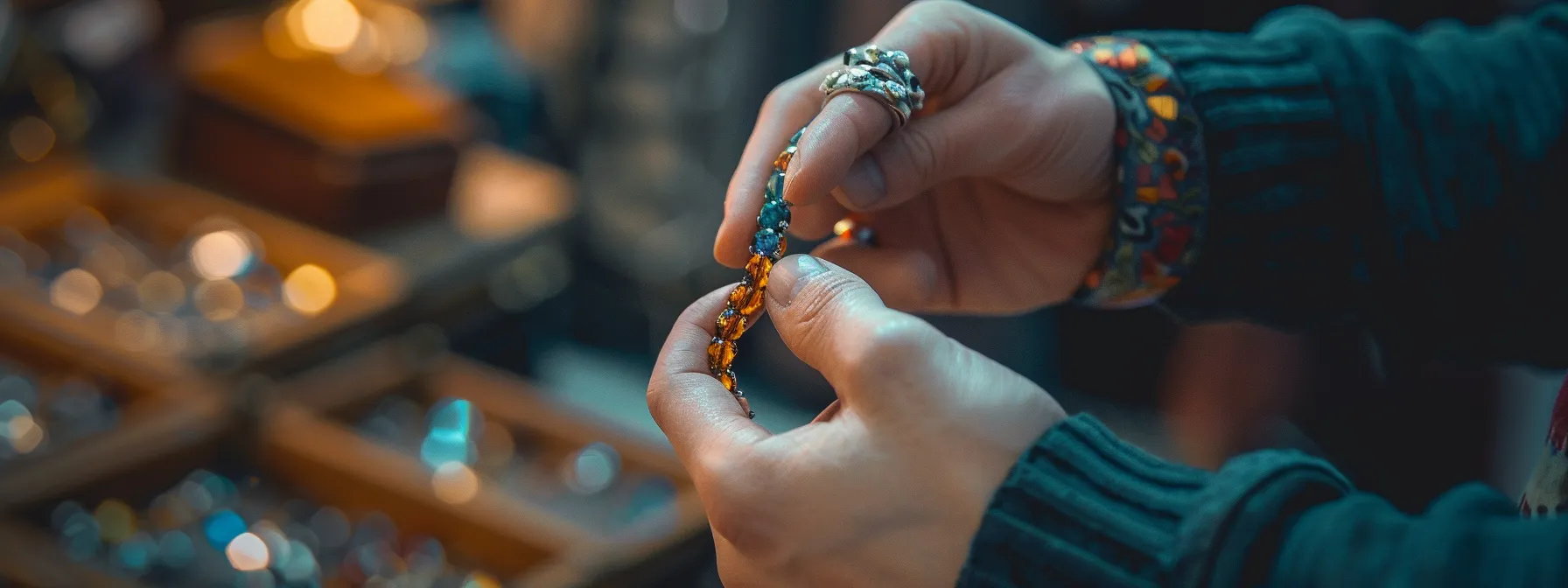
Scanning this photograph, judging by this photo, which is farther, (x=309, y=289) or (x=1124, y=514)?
(x=309, y=289)

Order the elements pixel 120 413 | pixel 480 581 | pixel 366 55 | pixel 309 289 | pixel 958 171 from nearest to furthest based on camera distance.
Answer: pixel 958 171, pixel 480 581, pixel 120 413, pixel 309 289, pixel 366 55

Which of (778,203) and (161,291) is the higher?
(161,291)

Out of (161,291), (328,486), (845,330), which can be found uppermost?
(161,291)

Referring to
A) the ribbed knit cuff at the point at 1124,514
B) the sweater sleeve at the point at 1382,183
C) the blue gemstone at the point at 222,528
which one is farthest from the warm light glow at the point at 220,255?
the ribbed knit cuff at the point at 1124,514

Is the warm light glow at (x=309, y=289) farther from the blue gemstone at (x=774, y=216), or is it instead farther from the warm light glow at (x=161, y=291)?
the blue gemstone at (x=774, y=216)

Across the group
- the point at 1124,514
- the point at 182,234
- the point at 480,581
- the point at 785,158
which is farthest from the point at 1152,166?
the point at 182,234

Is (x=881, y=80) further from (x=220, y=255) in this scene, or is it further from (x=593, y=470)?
(x=220, y=255)
